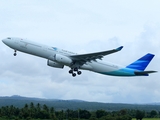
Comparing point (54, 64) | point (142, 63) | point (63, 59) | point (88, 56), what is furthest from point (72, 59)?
point (142, 63)

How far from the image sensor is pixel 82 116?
351ft

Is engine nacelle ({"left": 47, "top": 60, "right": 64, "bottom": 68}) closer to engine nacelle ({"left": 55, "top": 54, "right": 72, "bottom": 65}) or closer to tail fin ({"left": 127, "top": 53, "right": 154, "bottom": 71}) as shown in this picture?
engine nacelle ({"left": 55, "top": 54, "right": 72, "bottom": 65})

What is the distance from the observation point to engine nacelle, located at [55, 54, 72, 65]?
51219 millimetres

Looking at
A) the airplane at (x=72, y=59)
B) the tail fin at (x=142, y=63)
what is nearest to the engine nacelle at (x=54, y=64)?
the airplane at (x=72, y=59)

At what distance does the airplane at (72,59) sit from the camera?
5094 centimetres

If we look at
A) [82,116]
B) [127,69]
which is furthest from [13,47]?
[82,116]

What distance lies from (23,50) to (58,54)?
596 cm

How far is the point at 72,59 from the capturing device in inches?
2108

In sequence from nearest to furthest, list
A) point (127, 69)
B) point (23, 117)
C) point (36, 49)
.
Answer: point (36, 49) < point (127, 69) < point (23, 117)

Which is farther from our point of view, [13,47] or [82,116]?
[82,116]

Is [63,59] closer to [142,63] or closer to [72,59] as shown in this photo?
[72,59]

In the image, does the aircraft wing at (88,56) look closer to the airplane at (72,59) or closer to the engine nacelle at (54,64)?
the airplane at (72,59)

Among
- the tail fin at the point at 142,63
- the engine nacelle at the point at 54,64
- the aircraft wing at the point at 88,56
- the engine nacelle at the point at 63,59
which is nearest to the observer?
the aircraft wing at the point at 88,56

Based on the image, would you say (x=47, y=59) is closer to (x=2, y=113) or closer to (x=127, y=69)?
(x=127, y=69)
